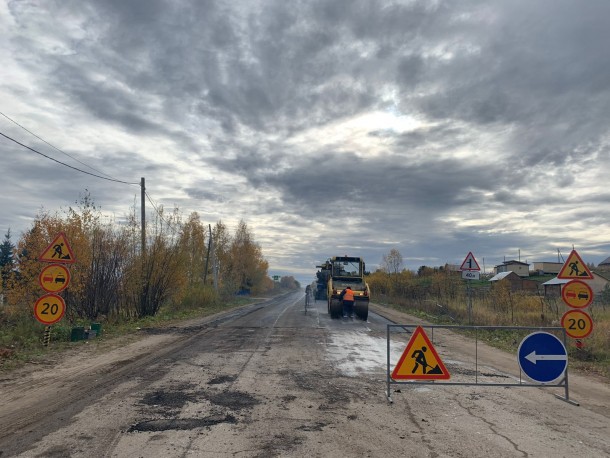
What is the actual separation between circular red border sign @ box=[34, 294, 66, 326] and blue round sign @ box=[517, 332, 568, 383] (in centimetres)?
1093

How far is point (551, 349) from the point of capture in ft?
24.5

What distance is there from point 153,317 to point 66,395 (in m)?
16.0

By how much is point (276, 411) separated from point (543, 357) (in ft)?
15.1

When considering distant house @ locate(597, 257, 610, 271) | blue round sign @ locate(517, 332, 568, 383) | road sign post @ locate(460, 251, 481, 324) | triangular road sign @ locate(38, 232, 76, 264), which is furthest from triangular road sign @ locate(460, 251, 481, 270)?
distant house @ locate(597, 257, 610, 271)

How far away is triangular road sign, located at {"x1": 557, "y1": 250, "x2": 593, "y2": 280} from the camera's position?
10.7 metres

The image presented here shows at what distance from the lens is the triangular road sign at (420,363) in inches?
299

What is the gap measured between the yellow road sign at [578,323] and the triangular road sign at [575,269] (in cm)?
84

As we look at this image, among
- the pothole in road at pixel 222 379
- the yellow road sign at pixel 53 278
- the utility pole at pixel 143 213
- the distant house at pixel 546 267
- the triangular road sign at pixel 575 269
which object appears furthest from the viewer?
the distant house at pixel 546 267

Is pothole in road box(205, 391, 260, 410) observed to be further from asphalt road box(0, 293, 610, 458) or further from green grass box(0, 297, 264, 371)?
green grass box(0, 297, 264, 371)

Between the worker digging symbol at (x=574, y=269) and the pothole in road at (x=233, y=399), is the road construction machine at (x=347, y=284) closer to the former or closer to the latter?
the worker digging symbol at (x=574, y=269)

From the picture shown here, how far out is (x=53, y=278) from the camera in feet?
38.5

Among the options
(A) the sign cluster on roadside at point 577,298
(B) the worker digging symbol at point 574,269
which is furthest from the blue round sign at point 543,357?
(B) the worker digging symbol at point 574,269

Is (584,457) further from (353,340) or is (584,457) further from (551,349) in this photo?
(353,340)

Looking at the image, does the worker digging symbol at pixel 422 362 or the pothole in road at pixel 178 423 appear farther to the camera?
the worker digging symbol at pixel 422 362
